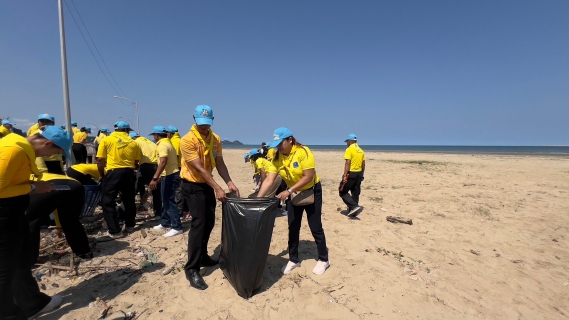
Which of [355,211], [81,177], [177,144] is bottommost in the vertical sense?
[355,211]

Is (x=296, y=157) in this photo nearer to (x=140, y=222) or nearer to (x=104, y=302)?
(x=104, y=302)

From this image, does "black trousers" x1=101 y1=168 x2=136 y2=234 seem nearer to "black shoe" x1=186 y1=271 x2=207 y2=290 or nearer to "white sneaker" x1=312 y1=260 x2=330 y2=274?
"black shoe" x1=186 y1=271 x2=207 y2=290

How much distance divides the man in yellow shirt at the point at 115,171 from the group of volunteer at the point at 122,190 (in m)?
0.01

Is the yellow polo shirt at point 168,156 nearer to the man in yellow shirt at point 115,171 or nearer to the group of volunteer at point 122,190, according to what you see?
the group of volunteer at point 122,190

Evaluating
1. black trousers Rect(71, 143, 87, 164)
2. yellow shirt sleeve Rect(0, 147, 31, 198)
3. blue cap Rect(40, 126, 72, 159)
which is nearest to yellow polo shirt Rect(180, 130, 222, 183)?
blue cap Rect(40, 126, 72, 159)

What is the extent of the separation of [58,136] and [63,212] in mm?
1353

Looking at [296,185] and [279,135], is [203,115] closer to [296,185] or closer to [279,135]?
[279,135]

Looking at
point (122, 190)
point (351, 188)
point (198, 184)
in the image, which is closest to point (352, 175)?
point (351, 188)

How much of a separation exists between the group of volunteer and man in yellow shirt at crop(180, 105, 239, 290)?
0.01 metres

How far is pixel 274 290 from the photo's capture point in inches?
118

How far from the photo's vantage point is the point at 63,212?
322 centimetres

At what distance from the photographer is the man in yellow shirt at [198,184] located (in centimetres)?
289

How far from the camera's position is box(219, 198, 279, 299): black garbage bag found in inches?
108

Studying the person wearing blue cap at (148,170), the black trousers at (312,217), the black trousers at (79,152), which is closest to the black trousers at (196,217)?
the black trousers at (312,217)
